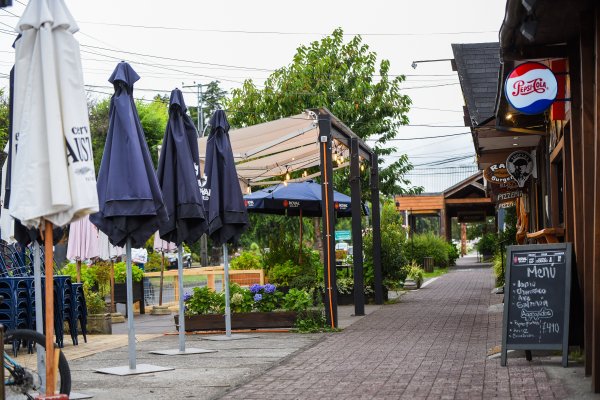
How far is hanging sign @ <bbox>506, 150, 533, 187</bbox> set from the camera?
1602 cm

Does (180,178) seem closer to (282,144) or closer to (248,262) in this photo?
(282,144)

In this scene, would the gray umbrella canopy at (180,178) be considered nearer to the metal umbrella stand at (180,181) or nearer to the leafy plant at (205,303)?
the metal umbrella stand at (180,181)

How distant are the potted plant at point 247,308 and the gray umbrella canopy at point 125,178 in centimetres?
465

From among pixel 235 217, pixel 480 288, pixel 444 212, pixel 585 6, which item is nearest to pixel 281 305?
pixel 235 217

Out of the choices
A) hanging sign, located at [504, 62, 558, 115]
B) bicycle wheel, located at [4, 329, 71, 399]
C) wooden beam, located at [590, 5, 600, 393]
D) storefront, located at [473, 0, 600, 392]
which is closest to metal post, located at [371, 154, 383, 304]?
storefront, located at [473, 0, 600, 392]

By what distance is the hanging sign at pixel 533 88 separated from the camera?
28.9 feet

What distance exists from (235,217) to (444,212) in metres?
36.5

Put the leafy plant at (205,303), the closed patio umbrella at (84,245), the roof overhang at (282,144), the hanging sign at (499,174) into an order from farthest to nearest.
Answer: the hanging sign at (499,174) < the closed patio umbrella at (84,245) < the roof overhang at (282,144) < the leafy plant at (205,303)

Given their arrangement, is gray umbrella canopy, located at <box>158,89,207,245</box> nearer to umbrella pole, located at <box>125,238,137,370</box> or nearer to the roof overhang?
umbrella pole, located at <box>125,238,137,370</box>

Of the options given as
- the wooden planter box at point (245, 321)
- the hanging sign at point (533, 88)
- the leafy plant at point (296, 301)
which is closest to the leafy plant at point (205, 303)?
the wooden planter box at point (245, 321)

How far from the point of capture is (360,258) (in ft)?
53.5

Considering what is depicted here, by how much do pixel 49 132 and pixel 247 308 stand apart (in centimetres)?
812

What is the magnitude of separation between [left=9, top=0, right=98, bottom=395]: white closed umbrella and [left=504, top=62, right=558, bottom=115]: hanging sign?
14.1 feet

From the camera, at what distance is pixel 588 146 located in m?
7.64
